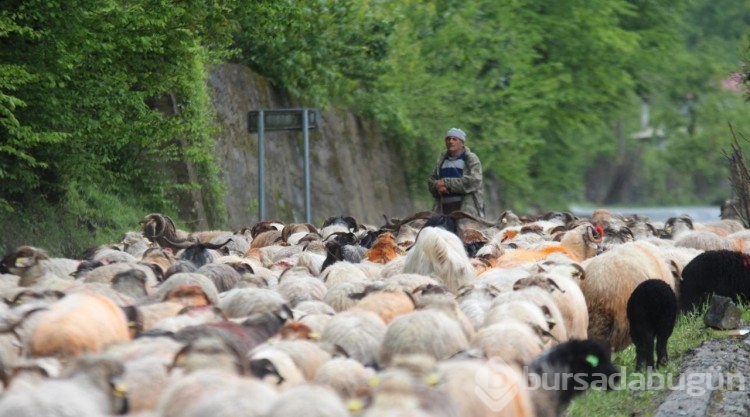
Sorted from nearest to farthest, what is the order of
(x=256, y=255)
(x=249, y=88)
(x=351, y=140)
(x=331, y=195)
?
(x=256, y=255) < (x=249, y=88) < (x=331, y=195) < (x=351, y=140)

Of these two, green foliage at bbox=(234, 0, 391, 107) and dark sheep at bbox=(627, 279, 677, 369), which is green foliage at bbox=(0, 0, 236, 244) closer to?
dark sheep at bbox=(627, 279, 677, 369)

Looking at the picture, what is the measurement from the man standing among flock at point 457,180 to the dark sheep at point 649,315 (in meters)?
7.52

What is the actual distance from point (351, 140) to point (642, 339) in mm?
23468

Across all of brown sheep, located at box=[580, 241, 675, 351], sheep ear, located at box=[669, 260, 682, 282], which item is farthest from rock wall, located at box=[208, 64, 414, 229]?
brown sheep, located at box=[580, 241, 675, 351]

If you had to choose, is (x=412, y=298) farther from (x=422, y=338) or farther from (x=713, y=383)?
(x=713, y=383)

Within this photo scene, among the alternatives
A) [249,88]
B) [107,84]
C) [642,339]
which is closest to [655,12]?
[249,88]

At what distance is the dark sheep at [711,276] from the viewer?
51.3ft

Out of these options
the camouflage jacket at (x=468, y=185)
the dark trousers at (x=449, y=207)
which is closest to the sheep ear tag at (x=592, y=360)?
the camouflage jacket at (x=468, y=185)

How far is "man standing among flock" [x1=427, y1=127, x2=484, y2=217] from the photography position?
20500 millimetres

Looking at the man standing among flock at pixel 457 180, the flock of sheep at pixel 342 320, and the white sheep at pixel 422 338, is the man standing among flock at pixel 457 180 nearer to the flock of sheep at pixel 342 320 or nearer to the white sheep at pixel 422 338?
the flock of sheep at pixel 342 320

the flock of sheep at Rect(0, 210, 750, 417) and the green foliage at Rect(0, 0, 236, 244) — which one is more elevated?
the green foliage at Rect(0, 0, 236, 244)

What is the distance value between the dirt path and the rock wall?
13.7m

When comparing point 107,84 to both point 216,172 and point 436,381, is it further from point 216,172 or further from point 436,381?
point 436,381

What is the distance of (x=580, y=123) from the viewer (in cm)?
4309
